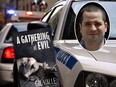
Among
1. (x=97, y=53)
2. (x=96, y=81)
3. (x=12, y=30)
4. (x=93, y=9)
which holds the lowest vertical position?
(x=12, y=30)

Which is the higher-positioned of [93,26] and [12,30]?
[93,26]

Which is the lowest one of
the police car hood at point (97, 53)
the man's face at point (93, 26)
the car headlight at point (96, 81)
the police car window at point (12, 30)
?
the police car window at point (12, 30)

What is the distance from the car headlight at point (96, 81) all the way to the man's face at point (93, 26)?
0.97ft

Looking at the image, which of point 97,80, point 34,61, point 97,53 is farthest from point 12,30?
point 97,80

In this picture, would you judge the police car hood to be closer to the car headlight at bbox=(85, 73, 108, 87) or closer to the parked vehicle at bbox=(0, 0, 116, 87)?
the parked vehicle at bbox=(0, 0, 116, 87)

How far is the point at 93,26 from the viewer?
2.73 metres

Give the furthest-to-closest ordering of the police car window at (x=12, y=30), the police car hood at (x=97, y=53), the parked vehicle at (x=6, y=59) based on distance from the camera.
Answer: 1. the police car window at (x=12, y=30)
2. the parked vehicle at (x=6, y=59)
3. the police car hood at (x=97, y=53)

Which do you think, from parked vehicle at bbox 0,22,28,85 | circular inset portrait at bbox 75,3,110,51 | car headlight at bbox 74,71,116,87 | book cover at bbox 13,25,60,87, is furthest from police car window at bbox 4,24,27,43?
circular inset portrait at bbox 75,3,110,51

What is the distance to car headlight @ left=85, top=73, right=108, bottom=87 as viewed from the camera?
2889 millimetres

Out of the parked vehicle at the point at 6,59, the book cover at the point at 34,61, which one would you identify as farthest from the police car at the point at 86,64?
the parked vehicle at the point at 6,59

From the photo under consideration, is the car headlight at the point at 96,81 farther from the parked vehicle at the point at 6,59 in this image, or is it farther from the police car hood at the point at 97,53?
the parked vehicle at the point at 6,59

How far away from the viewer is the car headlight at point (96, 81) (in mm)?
2889

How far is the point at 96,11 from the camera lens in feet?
8.83

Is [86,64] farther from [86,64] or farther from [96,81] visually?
[96,81]
